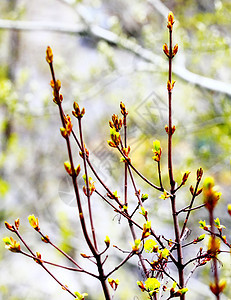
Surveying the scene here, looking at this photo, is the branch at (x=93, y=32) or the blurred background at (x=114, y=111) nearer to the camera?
the blurred background at (x=114, y=111)

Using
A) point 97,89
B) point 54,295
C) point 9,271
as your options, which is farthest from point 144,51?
point 9,271

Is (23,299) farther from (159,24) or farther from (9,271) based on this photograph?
(159,24)

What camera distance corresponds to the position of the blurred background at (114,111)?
2359 millimetres

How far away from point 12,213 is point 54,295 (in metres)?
1.06

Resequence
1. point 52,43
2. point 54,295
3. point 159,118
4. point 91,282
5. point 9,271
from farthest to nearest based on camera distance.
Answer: point 52,43 < point 91,282 < point 9,271 < point 54,295 < point 159,118

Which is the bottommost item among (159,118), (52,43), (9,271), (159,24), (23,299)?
(23,299)

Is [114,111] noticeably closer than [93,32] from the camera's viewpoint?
No

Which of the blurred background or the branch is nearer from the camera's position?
the blurred background

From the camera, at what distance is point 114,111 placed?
193 inches

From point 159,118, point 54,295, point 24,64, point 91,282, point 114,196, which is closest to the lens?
point 114,196

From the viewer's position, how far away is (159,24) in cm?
473

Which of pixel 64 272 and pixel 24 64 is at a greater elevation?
pixel 24 64

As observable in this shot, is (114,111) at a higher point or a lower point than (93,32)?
higher

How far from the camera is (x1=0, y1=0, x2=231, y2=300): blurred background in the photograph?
7.74 feet
